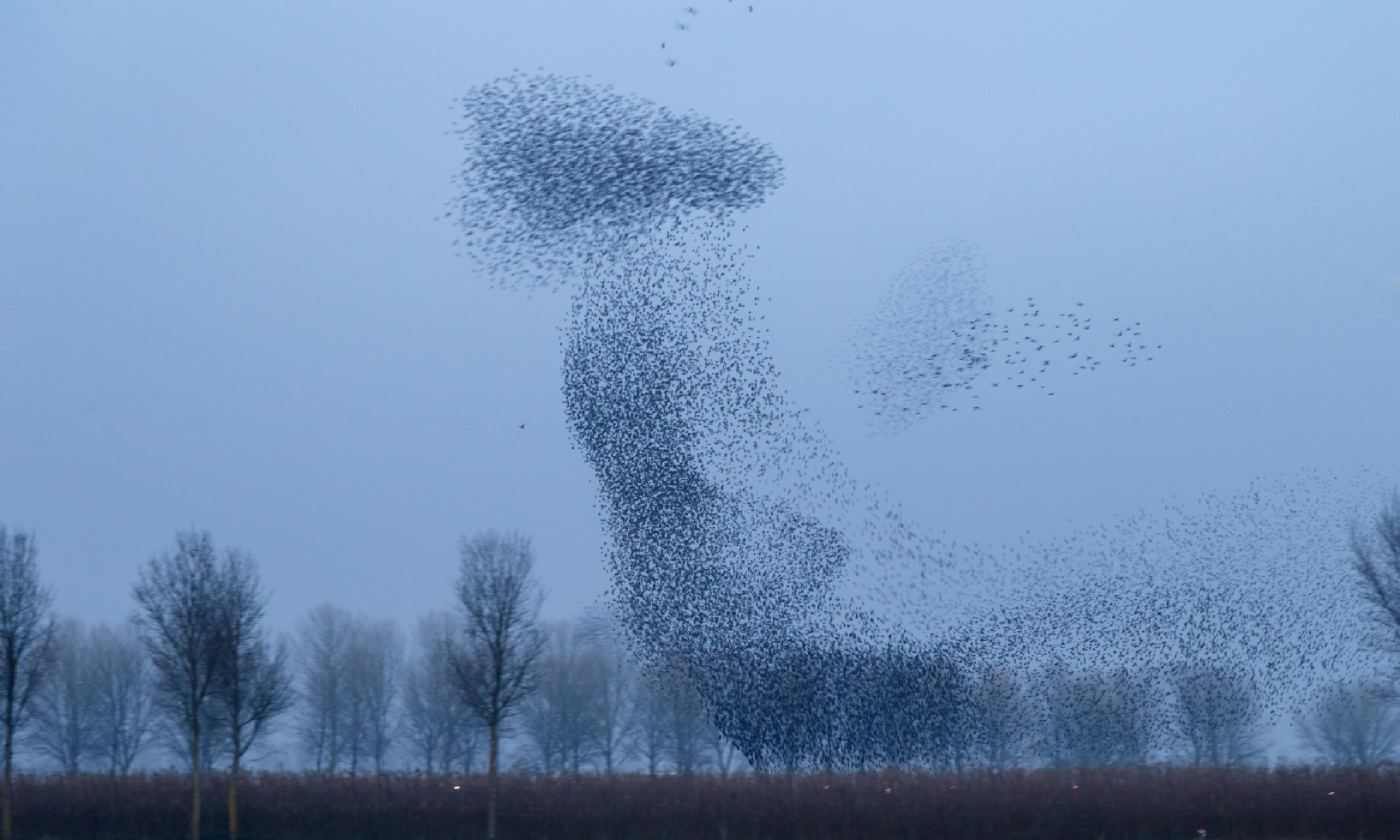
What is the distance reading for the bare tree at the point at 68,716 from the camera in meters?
46.6

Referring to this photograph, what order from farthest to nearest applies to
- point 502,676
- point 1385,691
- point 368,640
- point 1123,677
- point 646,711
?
point 368,640
point 646,711
point 1123,677
point 1385,691
point 502,676

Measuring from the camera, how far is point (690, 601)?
3334 centimetres

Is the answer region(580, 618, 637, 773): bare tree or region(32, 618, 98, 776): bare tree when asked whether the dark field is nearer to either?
region(580, 618, 637, 773): bare tree

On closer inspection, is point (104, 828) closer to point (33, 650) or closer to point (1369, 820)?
point (33, 650)

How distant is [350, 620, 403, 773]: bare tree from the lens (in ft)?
158

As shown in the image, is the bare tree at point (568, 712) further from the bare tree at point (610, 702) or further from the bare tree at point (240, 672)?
the bare tree at point (240, 672)

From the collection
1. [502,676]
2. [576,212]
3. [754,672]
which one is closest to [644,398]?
[576,212]

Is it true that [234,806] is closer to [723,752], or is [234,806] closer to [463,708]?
[463,708]

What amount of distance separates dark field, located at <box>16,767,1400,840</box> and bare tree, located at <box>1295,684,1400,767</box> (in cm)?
985

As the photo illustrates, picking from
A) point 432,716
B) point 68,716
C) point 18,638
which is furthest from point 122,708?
point 18,638

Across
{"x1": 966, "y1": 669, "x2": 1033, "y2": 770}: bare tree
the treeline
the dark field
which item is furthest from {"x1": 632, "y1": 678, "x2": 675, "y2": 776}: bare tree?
the dark field

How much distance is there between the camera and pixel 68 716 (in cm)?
4728

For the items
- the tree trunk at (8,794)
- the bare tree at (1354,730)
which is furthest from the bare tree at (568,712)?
the bare tree at (1354,730)

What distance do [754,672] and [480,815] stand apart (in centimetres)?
1149
